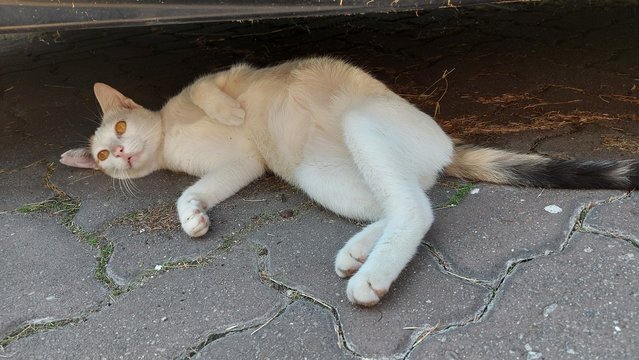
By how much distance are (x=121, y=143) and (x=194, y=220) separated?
954 millimetres

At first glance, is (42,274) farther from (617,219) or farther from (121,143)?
(617,219)

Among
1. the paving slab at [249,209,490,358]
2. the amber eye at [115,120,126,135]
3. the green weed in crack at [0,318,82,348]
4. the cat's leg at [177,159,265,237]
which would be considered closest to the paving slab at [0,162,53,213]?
the amber eye at [115,120,126,135]

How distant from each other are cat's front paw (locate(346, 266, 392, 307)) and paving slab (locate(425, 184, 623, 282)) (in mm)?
299

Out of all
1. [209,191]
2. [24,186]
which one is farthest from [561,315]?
[24,186]

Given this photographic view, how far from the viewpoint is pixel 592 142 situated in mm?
2602

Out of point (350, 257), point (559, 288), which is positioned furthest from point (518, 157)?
point (350, 257)

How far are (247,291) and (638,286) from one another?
1244mm

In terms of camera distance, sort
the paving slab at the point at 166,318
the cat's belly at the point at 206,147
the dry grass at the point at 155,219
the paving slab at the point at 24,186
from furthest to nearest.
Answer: the cat's belly at the point at 206,147 < the paving slab at the point at 24,186 < the dry grass at the point at 155,219 < the paving slab at the point at 166,318

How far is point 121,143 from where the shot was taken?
2.89 m

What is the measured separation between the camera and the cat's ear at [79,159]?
293 cm

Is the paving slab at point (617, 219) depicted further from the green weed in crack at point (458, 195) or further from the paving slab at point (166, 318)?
the paving slab at point (166, 318)

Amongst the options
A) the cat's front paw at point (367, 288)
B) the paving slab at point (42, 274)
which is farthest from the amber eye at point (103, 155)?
the cat's front paw at point (367, 288)

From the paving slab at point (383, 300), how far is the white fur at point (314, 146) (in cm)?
5

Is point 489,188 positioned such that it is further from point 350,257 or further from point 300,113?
point 300,113
